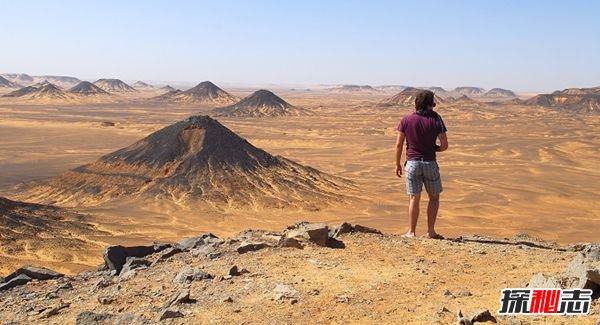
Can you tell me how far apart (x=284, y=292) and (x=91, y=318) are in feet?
5.92

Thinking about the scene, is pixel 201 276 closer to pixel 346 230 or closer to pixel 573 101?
pixel 346 230

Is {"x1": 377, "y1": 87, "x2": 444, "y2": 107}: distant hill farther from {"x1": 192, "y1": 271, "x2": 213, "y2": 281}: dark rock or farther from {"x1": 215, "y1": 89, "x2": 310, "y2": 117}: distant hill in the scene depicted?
{"x1": 192, "y1": 271, "x2": 213, "y2": 281}: dark rock

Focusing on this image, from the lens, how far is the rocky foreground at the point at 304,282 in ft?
14.8

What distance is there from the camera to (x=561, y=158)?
39.5 meters

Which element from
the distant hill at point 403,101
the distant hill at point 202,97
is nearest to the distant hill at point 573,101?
the distant hill at point 403,101

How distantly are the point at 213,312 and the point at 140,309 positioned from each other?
0.86 meters

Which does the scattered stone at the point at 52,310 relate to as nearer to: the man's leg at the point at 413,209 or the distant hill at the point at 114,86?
the man's leg at the point at 413,209

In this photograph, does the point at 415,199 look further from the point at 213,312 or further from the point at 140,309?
the point at 140,309

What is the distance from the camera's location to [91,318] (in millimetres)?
4906

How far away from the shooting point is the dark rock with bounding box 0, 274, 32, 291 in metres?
7.12

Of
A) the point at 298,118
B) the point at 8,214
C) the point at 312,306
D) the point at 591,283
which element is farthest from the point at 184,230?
the point at 298,118

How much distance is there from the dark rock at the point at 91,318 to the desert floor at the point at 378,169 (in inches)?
391

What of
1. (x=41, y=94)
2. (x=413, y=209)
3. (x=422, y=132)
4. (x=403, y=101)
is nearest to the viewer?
(x=422, y=132)

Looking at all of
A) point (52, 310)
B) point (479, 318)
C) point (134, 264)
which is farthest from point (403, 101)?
point (479, 318)
